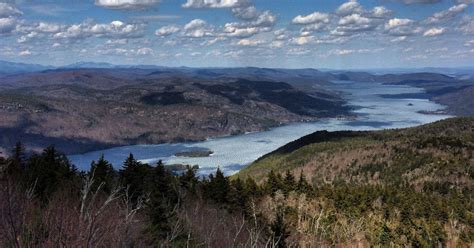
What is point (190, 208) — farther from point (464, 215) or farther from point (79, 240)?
point (79, 240)

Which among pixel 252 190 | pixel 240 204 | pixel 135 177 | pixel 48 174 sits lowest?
pixel 252 190

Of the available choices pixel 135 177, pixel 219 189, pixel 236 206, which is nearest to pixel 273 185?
pixel 219 189

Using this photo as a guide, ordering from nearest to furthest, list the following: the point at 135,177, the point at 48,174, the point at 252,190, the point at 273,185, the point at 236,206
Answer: the point at 48,174 → the point at 135,177 → the point at 236,206 → the point at 252,190 → the point at 273,185

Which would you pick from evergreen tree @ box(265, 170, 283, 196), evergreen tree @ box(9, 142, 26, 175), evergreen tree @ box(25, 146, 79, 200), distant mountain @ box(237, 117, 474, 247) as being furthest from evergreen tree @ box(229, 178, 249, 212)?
evergreen tree @ box(9, 142, 26, 175)

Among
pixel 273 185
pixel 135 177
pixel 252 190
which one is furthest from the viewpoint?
pixel 273 185

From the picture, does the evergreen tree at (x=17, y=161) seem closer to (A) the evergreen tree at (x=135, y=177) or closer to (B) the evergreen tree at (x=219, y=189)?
(A) the evergreen tree at (x=135, y=177)

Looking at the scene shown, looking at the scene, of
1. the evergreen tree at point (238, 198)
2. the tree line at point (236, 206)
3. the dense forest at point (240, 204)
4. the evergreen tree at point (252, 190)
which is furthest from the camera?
the evergreen tree at point (252, 190)

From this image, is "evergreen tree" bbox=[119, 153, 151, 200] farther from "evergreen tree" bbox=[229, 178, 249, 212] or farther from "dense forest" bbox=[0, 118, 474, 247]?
"evergreen tree" bbox=[229, 178, 249, 212]

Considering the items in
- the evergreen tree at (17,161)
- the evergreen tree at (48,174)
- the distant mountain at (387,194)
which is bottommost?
the distant mountain at (387,194)

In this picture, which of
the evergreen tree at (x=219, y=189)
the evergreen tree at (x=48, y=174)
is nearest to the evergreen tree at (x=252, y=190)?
the evergreen tree at (x=219, y=189)

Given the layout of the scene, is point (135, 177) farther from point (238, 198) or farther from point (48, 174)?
point (238, 198)
